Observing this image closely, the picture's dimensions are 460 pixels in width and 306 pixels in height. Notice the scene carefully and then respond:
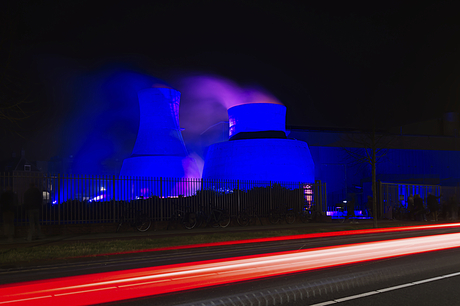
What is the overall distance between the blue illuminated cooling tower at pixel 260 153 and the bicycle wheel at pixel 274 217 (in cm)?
2112

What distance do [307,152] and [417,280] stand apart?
137 feet

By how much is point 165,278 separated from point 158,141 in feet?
138

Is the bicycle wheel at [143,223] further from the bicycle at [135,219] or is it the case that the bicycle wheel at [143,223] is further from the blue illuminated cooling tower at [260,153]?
the blue illuminated cooling tower at [260,153]

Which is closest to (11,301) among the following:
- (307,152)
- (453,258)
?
(453,258)

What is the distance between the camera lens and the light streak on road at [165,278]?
229 inches

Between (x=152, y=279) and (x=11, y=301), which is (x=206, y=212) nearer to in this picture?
(x=152, y=279)

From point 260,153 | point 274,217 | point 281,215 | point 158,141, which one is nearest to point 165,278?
point 274,217

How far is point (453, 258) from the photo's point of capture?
10.1 metres

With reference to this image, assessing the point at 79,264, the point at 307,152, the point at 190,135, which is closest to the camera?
the point at 79,264

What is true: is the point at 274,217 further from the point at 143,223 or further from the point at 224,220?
Result: the point at 143,223

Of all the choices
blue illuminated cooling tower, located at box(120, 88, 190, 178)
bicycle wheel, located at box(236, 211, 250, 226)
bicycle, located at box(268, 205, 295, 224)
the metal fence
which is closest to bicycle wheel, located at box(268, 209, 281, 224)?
bicycle, located at box(268, 205, 295, 224)

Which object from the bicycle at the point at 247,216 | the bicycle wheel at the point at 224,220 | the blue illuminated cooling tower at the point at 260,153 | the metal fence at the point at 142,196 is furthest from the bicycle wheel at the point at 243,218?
the blue illuminated cooling tower at the point at 260,153

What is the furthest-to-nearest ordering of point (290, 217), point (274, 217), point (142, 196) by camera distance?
point (290, 217) < point (274, 217) < point (142, 196)

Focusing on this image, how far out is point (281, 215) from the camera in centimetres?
2469
